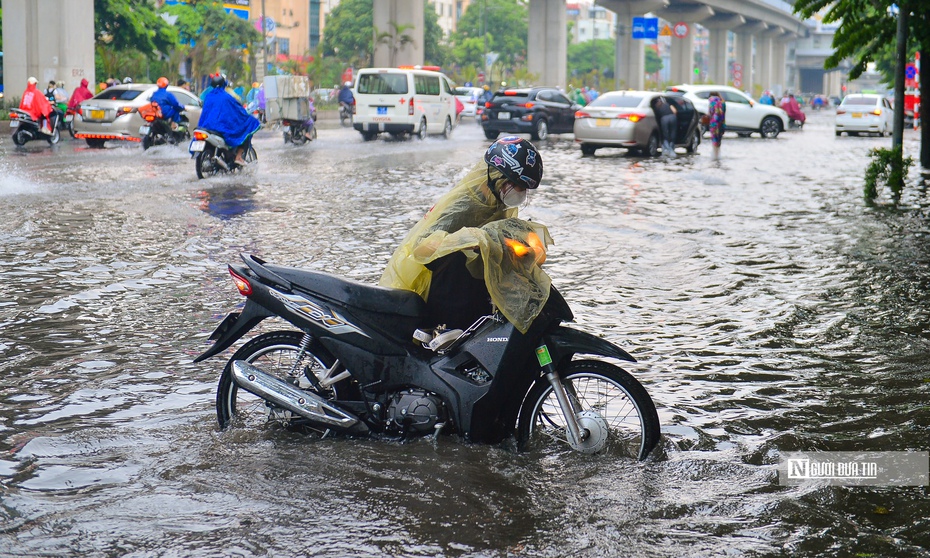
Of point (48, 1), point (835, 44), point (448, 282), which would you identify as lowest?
point (448, 282)

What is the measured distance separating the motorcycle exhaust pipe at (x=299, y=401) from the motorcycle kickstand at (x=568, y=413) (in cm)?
87

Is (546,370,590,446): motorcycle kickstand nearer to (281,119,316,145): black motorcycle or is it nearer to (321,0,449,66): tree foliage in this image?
(281,119,316,145): black motorcycle

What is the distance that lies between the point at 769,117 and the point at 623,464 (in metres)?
32.9

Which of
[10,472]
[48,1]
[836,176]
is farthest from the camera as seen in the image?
[48,1]

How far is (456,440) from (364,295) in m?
0.79

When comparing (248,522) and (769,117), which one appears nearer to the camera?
(248,522)

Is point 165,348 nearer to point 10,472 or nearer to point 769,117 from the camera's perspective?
point 10,472

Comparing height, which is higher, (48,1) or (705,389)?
(48,1)

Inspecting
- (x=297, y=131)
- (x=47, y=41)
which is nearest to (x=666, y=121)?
(x=297, y=131)

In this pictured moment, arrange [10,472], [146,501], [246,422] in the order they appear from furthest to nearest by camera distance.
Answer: [246,422] → [10,472] → [146,501]

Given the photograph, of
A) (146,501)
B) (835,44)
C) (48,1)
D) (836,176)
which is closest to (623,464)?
(146,501)

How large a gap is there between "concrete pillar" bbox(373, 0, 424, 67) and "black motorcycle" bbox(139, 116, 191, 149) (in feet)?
95.2

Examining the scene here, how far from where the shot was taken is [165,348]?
6.69m

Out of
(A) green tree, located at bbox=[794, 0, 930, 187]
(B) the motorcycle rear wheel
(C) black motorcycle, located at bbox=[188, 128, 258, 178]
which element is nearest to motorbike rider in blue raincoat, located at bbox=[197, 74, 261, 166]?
(C) black motorcycle, located at bbox=[188, 128, 258, 178]
